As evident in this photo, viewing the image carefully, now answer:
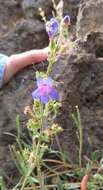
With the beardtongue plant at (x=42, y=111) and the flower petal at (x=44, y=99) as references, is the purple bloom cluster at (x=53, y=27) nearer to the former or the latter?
the beardtongue plant at (x=42, y=111)

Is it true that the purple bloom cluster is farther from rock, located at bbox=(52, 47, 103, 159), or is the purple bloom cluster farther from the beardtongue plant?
rock, located at bbox=(52, 47, 103, 159)

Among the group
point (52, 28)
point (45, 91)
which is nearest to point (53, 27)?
point (52, 28)

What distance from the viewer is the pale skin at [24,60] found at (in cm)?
213

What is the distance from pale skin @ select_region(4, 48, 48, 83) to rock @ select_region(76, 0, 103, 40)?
0.70ft

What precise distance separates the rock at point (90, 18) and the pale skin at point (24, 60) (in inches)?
8.4

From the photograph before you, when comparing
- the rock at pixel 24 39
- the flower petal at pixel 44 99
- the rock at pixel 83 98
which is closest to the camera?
the flower petal at pixel 44 99

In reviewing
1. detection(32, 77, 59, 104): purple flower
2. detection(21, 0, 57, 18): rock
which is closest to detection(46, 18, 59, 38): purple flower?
detection(32, 77, 59, 104): purple flower

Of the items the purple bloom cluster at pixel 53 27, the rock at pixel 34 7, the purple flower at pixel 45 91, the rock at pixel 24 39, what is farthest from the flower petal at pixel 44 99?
the rock at pixel 34 7

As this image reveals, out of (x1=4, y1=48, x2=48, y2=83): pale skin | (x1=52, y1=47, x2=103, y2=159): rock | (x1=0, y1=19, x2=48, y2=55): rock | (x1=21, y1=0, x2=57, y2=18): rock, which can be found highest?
(x1=21, y1=0, x2=57, y2=18): rock

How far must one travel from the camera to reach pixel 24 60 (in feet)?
7.01

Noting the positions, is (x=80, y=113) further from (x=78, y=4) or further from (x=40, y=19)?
(x=40, y=19)

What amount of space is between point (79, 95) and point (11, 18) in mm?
912

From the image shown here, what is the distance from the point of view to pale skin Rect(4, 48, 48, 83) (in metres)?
2.13

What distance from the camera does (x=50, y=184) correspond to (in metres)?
1.80
